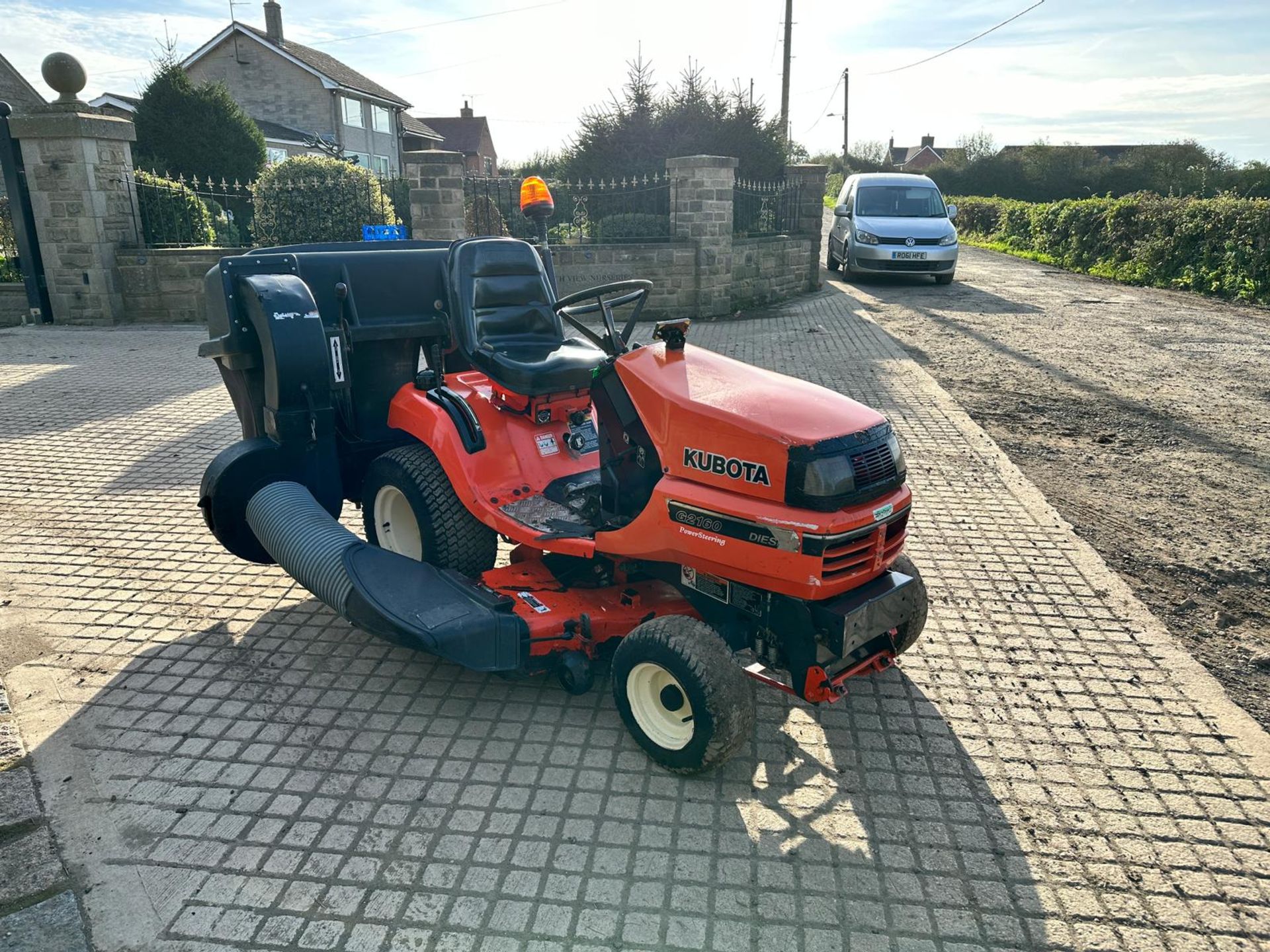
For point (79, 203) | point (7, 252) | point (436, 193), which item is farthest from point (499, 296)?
point (7, 252)

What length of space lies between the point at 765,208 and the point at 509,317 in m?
11.9

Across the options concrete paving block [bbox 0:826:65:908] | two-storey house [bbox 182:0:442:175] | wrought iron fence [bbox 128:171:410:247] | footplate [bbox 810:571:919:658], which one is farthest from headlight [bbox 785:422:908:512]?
two-storey house [bbox 182:0:442:175]

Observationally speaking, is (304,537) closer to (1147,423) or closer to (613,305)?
(613,305)

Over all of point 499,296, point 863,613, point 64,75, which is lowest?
point 863,613

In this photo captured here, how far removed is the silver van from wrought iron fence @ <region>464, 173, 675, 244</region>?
526 centimetres

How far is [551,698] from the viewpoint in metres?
3.80

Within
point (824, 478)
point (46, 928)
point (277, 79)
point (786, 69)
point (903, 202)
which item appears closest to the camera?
point (46, 928)

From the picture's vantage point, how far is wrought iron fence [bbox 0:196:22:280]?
13.4 m

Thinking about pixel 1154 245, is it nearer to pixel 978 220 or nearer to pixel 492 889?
pixel 978 220

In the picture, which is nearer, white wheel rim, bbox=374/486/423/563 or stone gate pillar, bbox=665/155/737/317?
white wheel rim, bbox=374/486/423/563

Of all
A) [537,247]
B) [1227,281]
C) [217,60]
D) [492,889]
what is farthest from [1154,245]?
[217,60]

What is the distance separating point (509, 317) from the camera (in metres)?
4.68

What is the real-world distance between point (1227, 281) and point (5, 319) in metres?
19.9

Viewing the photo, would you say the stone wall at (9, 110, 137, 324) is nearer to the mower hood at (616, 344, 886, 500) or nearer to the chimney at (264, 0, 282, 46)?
the mower hood at (616, 344, 886, 500)
